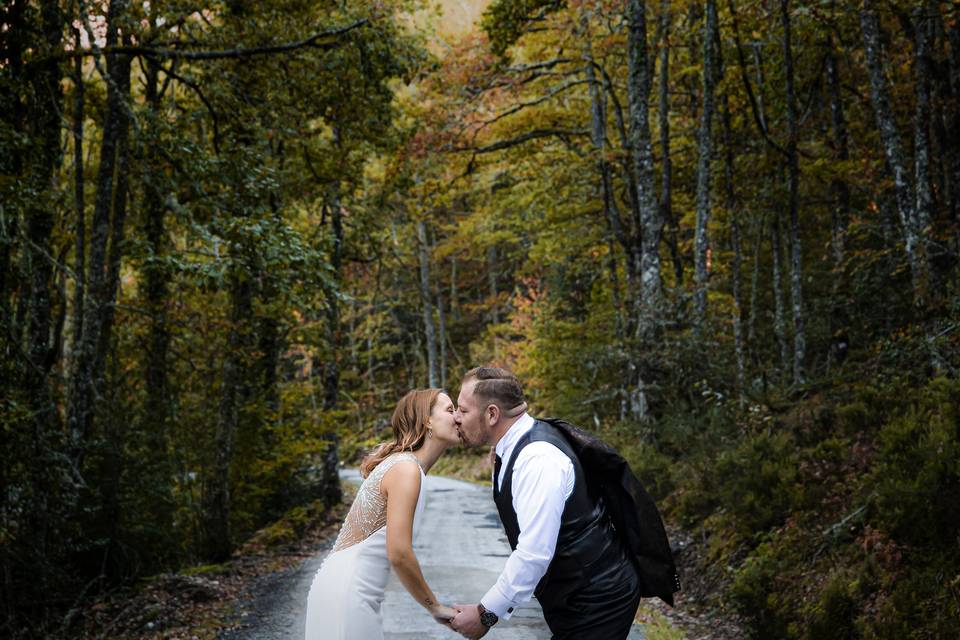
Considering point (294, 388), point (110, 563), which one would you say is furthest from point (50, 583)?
point (294, 388)

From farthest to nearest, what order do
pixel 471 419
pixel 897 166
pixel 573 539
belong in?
pixel 897 166, pixel 471 419, pixel 573 539

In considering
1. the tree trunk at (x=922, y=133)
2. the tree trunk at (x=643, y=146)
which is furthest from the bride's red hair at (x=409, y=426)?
the tree trunk at (x=643, y=146)

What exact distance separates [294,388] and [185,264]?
24.1 feet

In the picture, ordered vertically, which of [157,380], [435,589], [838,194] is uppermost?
[838,194]

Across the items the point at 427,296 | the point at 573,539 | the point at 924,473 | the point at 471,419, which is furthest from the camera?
the point at 427,296

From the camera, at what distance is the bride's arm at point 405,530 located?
3447mm

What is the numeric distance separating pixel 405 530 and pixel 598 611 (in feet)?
3.03

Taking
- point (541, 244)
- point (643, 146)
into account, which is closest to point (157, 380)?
point (643, 146)

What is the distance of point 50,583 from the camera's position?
7871 mm

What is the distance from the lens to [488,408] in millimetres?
3635

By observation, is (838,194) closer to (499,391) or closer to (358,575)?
(499,391)

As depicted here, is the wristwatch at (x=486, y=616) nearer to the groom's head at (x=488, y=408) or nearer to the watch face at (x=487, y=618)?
the watch face at (x=487, y=618)

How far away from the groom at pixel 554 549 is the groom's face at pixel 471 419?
0.09 ft

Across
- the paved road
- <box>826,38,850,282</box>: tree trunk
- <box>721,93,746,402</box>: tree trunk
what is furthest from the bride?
<box>826,38,850,282</box>: tree trunk
